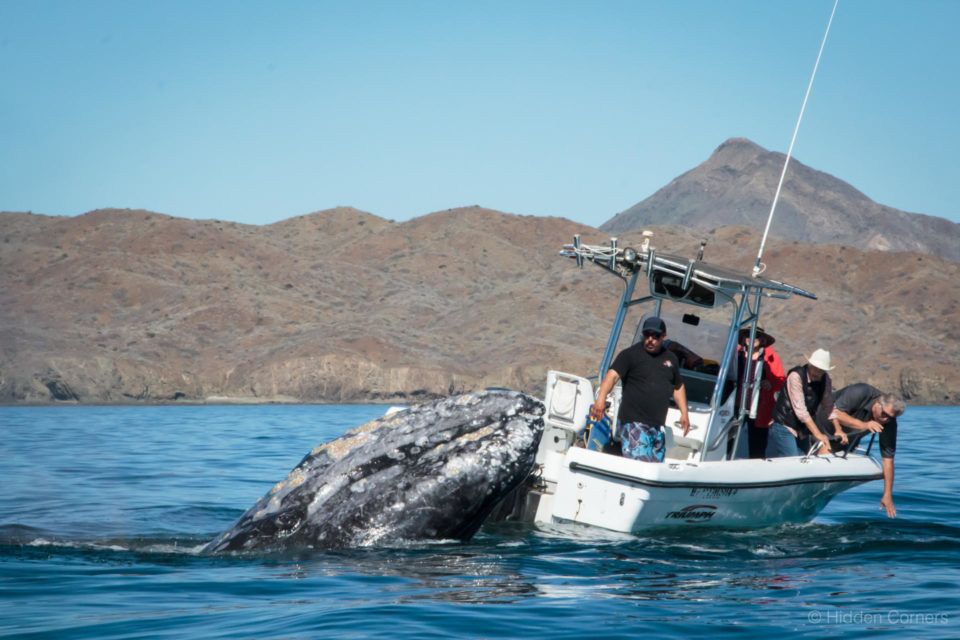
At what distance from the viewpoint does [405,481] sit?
677cm

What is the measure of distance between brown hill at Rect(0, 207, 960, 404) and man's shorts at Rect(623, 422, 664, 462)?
4383 centimetres

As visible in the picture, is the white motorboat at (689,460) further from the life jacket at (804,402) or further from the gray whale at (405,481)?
the gray whale at (405,481)

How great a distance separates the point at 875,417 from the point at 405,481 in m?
5.40

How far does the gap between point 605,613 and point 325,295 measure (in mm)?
A: 63020

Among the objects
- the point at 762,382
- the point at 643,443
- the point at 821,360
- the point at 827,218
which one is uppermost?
the point at 827,218

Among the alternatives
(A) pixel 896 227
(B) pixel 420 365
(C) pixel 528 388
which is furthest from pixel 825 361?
(A) pixel 896 227

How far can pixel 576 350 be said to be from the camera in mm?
55625

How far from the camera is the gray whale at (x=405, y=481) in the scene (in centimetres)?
677

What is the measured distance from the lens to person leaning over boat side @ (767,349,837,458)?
32.4 ft

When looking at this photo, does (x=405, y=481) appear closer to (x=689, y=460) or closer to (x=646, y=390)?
(x=646, y=390)

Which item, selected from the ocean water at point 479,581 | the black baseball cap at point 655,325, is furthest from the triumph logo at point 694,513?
the black baseball cap at point 655,325

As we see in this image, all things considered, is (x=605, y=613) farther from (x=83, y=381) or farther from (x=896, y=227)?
(x=896, y=227)

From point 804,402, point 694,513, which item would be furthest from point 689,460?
point 804,402

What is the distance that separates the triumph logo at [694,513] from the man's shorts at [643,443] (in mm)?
473
